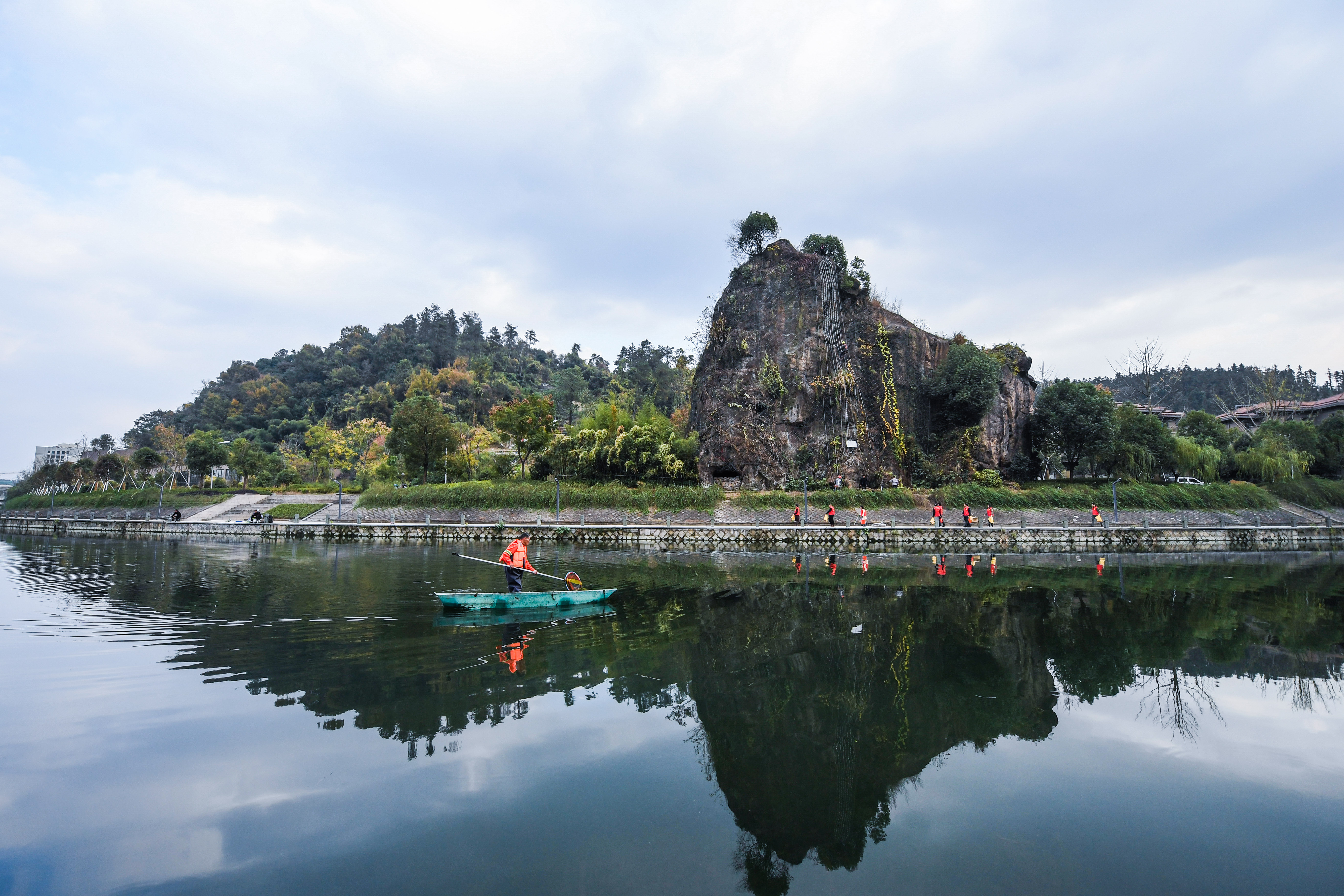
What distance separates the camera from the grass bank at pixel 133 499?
45312 mm

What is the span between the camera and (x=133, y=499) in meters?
46.6

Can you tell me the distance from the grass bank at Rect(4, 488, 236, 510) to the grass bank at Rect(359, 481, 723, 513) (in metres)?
16.3

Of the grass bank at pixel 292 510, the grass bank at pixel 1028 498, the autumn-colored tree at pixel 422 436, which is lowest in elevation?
the grass bank at pixel 292 510

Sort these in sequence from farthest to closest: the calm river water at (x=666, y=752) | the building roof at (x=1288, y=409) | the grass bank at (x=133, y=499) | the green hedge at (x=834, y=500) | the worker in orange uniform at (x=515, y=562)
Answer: the building roof at (x=1288, y=409), the grass bank at (x=133, y=499), the green hedge at (x=834, y=500), the worker in orange uniform at (x=515, y=562), the calm river water at (x=666, y=752)

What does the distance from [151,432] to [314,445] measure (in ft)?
193

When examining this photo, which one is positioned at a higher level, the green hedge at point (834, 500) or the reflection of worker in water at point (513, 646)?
the green hedge at point (834, 500)

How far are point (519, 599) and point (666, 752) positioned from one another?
7137 millimetres

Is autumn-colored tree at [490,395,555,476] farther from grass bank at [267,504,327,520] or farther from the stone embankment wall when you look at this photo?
grass bank at [267,504,327,520]

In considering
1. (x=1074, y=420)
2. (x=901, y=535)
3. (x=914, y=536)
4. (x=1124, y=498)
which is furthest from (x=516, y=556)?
(x=1074, y=420)

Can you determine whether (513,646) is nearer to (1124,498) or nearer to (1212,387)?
(1124,498)

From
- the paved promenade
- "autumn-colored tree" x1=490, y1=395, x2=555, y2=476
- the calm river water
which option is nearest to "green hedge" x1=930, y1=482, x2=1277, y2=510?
the paved promenade

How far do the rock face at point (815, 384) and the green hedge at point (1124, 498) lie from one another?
135 inches

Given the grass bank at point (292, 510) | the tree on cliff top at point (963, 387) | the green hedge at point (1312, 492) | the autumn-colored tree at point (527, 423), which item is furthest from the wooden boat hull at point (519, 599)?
the green hedge at point (1312, 492)

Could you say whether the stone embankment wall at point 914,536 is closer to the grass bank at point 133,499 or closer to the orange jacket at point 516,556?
the orange jacket at point 516,556
